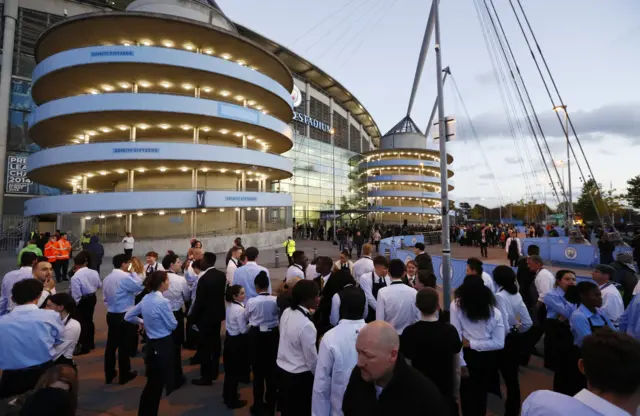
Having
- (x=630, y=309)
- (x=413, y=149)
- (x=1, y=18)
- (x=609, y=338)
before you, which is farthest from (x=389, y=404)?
(x=413, y=149)

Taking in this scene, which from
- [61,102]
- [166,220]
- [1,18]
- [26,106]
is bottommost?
[166,220]

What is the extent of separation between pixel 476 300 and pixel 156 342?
166 inches

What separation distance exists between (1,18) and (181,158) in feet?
101

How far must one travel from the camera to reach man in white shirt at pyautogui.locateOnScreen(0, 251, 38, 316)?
5.29 m

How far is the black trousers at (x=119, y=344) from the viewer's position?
557 cm

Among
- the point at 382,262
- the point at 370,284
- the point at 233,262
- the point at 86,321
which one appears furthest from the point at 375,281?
the point at 86,321

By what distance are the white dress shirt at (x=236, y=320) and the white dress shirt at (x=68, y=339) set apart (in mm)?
1875

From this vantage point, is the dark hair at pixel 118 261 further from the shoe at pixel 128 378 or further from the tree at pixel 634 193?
the tree at pixel 634 193

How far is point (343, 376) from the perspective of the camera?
8.80 ft

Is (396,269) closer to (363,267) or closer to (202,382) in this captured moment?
(363,267)

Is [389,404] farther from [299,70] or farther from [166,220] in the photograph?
[299,70]

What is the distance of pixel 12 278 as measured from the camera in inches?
229

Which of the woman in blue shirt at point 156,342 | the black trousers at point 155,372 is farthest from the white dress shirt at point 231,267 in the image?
the black trousers at point 155,372

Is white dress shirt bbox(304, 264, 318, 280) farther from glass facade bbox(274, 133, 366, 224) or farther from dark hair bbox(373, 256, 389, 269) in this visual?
glass facade bbox(274, 133, 366, 224)
